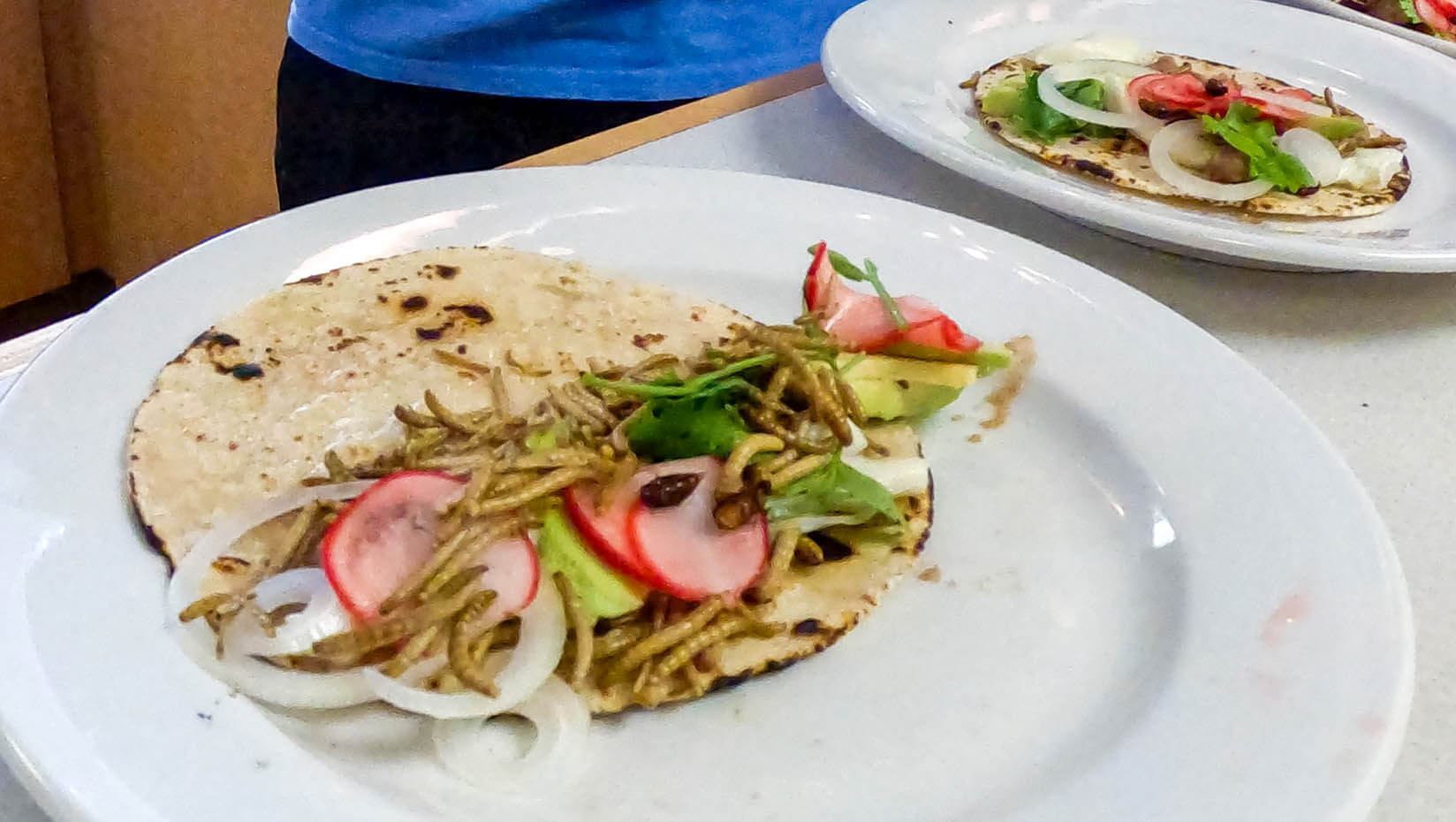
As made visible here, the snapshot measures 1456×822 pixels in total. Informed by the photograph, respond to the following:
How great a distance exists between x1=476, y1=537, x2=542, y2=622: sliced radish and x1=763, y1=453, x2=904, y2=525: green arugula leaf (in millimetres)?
282

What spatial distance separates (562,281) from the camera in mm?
1640

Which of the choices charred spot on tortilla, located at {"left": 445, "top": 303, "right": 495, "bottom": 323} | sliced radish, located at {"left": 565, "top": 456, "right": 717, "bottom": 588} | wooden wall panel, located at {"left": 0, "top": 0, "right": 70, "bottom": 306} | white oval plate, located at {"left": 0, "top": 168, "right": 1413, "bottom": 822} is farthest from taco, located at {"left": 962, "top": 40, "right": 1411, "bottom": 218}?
wooden wall panel, located at {"left": 0, "top": 0, "right": 70, "bottom": 306}

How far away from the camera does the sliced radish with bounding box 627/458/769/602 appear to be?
1.19 metres

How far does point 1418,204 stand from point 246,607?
6.43 feet

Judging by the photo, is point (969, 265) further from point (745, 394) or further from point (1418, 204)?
point (1418, 204)

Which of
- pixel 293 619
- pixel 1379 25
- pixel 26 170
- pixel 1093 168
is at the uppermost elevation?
pixel 1379 25

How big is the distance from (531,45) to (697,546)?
1535 mm

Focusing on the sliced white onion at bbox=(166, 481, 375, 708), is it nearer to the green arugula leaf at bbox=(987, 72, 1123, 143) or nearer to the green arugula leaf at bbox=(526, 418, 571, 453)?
the green arugula leaf at bbox=(526, 418, 571, 453)

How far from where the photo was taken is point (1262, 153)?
198 cm

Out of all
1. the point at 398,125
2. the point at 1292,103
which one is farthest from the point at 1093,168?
the point at 398,125

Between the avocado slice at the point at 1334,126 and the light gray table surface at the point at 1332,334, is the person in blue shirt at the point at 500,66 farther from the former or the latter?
the avocado slice at the point at 1334,126

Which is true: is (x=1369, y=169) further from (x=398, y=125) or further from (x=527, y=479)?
(x=398, y=125)

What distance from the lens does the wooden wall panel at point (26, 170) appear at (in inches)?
159

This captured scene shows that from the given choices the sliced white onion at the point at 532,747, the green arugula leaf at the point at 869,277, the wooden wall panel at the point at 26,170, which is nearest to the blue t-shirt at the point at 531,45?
the green arugula leaf at the point at 869,277
